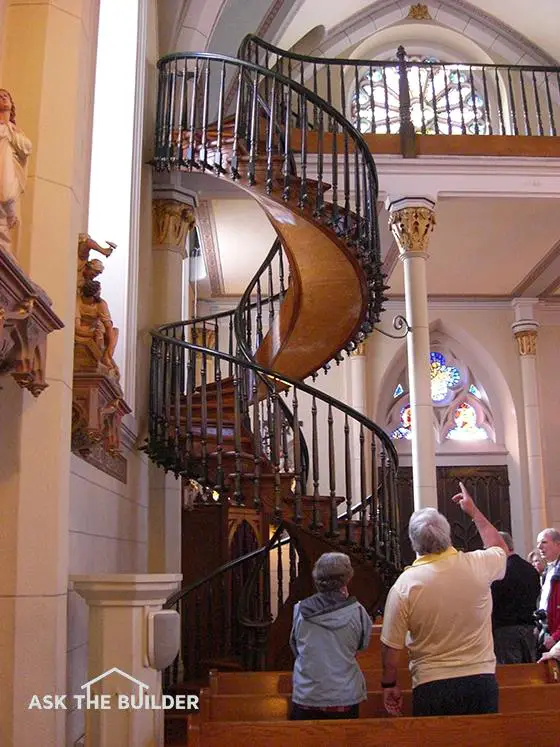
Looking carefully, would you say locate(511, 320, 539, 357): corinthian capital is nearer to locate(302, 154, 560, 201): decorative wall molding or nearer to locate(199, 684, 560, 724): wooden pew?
locate(302, 154, 560, 201): decorative wall molding

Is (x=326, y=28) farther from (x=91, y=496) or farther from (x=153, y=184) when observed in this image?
(x=91, y=496)

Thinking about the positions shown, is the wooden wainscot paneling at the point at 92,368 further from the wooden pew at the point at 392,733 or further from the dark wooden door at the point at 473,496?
the dark wooden door at the point at 473,496

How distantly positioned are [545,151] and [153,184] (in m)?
4.23

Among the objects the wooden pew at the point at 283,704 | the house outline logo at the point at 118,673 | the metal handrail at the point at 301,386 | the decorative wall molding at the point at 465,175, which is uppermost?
the decorative wall molding at the point at 465,175

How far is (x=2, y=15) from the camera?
11.9ft

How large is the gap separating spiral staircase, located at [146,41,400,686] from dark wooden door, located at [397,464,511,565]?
4.49 metres

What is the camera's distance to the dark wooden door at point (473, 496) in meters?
12.4

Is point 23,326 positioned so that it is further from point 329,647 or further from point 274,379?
point 274,379

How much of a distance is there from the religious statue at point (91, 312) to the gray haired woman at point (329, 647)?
1.75m

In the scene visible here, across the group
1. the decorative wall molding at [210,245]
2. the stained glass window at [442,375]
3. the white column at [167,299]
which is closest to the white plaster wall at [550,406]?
the stained glass window at [442,375]

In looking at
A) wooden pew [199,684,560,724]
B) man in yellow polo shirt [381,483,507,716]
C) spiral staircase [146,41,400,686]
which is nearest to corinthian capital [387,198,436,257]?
spiral staircase [146,41,400,686]

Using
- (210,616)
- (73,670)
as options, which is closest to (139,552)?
(210,616)

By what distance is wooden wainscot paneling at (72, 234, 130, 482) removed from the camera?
4168 mm

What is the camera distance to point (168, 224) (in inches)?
318
